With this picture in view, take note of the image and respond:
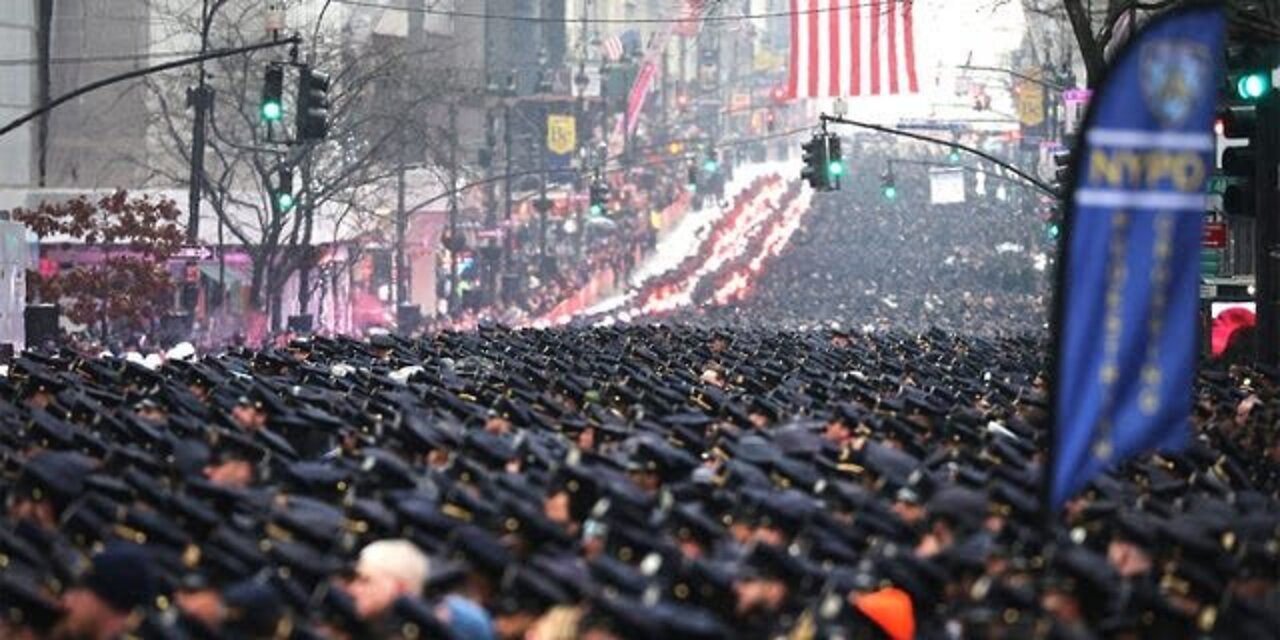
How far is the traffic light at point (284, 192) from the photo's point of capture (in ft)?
166

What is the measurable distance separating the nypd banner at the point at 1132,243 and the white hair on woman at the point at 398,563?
122 inches

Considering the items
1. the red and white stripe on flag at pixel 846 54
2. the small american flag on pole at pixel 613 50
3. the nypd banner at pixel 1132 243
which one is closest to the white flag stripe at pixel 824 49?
the red and white stripe on flag at pixel 846 54

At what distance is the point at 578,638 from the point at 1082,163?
3360 mm

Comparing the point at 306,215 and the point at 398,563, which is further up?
the point at 306,215

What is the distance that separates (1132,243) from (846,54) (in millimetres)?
43218

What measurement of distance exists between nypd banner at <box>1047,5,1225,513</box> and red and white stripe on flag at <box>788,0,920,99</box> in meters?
41.5

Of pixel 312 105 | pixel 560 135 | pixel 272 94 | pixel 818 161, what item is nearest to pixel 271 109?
Answer: pixel 272 94

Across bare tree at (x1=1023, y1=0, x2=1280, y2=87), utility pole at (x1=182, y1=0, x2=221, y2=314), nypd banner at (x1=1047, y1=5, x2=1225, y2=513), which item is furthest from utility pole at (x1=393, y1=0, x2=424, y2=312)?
nypd banner at (x1=1047, y1=5, x2=1225, y2=513)

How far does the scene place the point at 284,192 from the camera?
168ft

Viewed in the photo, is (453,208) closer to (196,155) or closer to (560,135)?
(560,135)

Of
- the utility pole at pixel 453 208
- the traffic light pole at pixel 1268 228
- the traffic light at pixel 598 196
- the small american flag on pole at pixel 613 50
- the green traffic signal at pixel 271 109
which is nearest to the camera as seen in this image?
the traffic light pole at pixel 1268 228

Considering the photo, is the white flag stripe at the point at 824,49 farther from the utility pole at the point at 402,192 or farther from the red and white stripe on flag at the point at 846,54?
the utility pole at the point at 402,192

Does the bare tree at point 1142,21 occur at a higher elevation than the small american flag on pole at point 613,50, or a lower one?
lower

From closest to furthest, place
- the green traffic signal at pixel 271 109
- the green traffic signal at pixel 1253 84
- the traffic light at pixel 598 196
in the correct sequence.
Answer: the green traffic signal at pixel 1253 84
the green traffic signal at pixel 271 109
the traffic light at pixel 598 196
